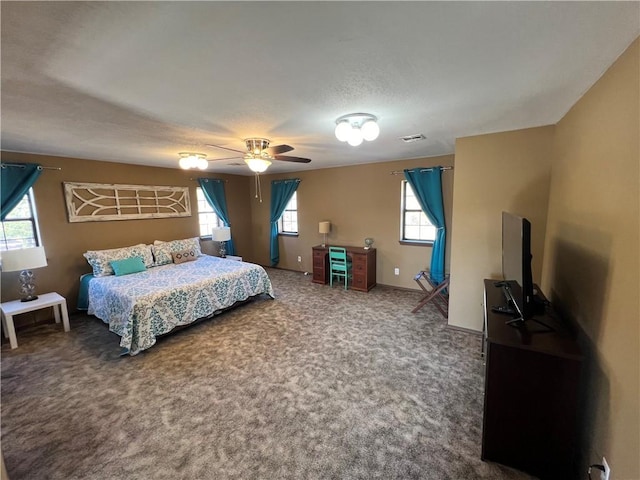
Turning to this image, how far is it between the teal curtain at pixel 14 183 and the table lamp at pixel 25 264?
74 cm

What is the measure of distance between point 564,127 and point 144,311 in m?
4.46

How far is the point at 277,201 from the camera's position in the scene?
20.5 ft

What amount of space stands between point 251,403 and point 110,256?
3.38 m

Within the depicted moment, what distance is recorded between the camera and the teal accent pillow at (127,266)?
3.90m

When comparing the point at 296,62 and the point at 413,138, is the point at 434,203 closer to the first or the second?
the point at 413,138

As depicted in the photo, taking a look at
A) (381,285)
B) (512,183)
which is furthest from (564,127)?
(381,285)

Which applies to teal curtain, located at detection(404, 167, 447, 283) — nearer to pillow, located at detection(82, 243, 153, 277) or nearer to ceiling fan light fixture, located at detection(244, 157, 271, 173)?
ceiling fan light fixture, located at detection(244, 157, 271, 173)

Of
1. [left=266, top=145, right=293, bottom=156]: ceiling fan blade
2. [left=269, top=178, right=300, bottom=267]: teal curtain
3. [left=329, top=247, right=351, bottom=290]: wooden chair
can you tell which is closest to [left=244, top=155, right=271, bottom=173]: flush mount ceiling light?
[left=266, top=145, right=293, bottom=156]: ceiling fan blade

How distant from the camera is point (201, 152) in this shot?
3.70m

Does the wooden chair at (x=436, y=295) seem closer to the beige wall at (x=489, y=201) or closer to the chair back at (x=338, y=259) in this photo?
the beige wall at (x=489, y=201)

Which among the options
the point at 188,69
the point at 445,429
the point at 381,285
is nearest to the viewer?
the point at 188,69

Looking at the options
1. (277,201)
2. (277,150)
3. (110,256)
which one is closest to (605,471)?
(277,150)

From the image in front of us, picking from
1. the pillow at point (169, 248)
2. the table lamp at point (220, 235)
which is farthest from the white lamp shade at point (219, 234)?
the pillow at point (169, 248)

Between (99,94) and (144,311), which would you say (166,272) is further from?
(99,94)
